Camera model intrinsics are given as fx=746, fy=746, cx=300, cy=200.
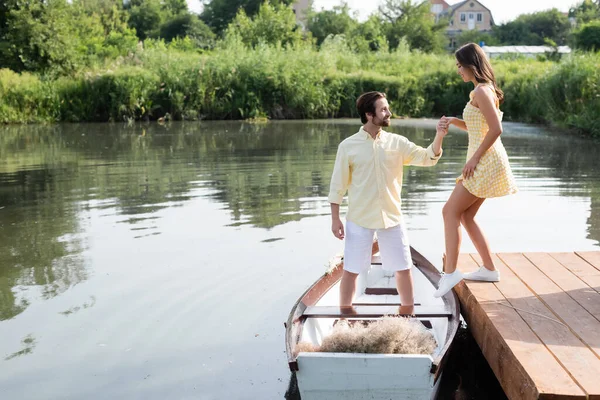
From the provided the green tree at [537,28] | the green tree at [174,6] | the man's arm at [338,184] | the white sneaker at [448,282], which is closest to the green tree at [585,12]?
the green tree at [537,28]

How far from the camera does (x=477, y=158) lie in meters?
4.84

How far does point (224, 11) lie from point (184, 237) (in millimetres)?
59774

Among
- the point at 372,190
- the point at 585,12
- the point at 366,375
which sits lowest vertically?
the point at 366,375

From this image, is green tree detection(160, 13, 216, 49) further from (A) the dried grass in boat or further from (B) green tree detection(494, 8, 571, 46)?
(A) the dried grass in boat

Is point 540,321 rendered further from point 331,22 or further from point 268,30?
point 331,22

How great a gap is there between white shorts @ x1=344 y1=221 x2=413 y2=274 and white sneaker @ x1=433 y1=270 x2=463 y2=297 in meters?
0.44

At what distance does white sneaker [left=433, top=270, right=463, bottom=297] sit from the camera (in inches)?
201

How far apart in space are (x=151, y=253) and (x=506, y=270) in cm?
413

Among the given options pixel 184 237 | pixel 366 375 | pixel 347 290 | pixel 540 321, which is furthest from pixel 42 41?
pixel 366 375

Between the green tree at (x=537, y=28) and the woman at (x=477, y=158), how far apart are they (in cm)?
7469

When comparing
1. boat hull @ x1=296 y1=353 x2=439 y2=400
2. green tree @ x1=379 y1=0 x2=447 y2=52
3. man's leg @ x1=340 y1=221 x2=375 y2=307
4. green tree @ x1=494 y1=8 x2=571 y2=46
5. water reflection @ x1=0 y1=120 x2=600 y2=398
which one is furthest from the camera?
green tree @ x1=494 y1=8 x2=571 y2=46

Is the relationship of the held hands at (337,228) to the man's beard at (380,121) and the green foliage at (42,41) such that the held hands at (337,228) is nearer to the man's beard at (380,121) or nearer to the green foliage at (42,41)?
the man's beard at (380,121)

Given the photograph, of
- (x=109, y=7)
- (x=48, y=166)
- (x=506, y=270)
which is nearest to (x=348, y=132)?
(x=48, y=166)

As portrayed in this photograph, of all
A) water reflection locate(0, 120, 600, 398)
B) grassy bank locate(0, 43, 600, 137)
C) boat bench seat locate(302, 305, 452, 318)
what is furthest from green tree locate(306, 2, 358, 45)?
boat bench seat locate(302, 305, 452, 318)
